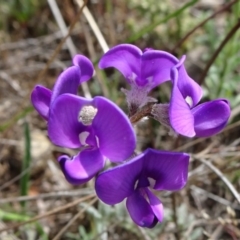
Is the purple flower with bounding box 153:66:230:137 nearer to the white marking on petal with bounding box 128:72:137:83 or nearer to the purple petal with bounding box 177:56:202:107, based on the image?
the purple petal with bounding box 177:56:202:107

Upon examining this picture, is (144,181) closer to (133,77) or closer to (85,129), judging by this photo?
(85,129)

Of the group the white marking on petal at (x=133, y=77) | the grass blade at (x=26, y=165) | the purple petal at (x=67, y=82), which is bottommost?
the grass blade at (x=26, y=165)

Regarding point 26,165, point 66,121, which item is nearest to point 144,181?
point 66,121

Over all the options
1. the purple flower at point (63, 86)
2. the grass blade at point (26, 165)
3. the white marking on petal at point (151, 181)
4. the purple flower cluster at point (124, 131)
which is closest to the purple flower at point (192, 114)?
the purple flower cluster at point (124, 131)

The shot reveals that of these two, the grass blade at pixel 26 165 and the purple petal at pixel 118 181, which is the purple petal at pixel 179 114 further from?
the grass blade at pixel 26 165

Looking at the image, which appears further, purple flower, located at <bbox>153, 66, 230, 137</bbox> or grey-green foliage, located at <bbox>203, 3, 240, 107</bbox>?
grey-green foliage, located at <bbox>203, 3, 240, 107</bbox>

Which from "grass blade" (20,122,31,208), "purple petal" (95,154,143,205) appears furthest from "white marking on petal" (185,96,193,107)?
"grass blade" (20,122,31,208)

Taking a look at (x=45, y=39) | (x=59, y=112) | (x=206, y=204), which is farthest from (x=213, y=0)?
(x=59, y=112)
